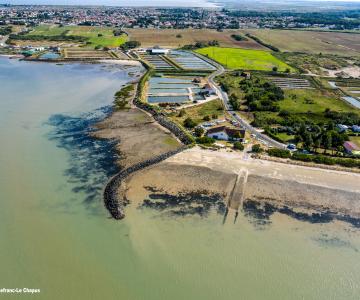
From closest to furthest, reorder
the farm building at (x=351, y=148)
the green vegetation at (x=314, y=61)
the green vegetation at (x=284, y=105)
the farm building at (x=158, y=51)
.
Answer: the farm building at (x=351, y=148), the green vegetation at (x=284, y=105), the green vegetation at (x=314, y=61), the farm building at (x=158, y=51)

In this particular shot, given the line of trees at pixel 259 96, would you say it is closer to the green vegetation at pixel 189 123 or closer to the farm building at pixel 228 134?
the green vegetation at pixel 189 123

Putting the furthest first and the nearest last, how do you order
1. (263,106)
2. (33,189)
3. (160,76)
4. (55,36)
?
(55,36) → (160,76) → (263,106) → (33,189)

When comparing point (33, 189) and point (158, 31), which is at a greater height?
point (158, 31)

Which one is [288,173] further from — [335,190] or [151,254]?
[151,254]

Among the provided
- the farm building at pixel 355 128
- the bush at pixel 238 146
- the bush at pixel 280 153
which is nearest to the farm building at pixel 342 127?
the farm building at pixel 355 128

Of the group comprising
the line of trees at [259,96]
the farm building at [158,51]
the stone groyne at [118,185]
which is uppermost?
the farm building at [158,51]

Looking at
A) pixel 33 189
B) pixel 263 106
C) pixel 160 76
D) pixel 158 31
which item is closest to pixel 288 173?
pixel 263 106
